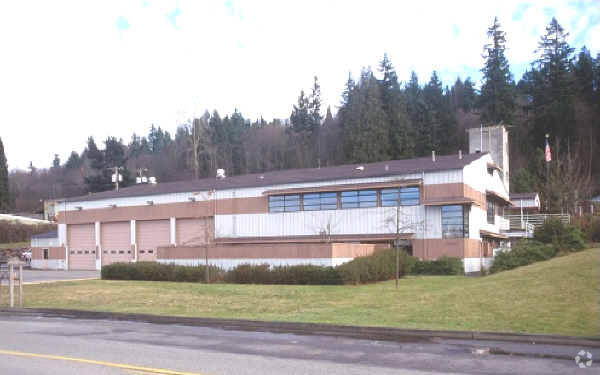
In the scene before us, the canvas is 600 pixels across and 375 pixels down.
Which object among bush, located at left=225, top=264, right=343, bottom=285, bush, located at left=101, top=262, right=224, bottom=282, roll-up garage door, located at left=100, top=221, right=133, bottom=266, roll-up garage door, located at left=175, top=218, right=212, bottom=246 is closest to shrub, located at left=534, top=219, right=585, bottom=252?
bush, located at left=225, top=264, right=343, bottom=285

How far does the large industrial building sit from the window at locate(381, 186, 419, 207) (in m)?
0.07

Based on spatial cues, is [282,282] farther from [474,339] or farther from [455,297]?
[474,339]

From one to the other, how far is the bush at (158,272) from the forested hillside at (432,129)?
3565 cm

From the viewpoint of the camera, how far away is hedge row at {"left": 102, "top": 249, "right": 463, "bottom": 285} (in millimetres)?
27156

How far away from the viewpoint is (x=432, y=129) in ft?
273

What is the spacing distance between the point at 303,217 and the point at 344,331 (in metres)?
26.9

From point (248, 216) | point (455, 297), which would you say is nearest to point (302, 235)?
point (248, 216)

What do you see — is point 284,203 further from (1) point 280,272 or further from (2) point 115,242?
(2) point 115,242

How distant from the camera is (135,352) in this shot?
1195 centimetres

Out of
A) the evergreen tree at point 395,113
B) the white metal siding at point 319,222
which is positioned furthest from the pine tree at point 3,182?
the white metal siding at point 319,222

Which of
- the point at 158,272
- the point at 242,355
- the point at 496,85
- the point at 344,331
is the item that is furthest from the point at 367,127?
the point at 242,355

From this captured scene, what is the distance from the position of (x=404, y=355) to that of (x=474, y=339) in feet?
8.30

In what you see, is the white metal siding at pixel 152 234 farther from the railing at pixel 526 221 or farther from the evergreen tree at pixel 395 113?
the evergreen tree at pixel 395 113

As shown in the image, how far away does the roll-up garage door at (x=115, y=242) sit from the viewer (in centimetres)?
4988
